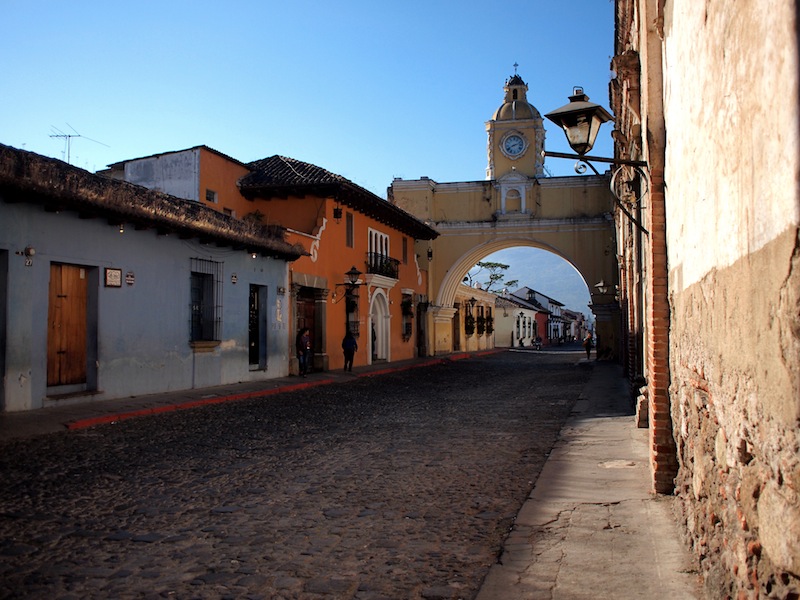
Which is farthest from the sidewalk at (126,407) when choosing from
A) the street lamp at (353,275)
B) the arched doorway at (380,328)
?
the arched doorway at (380,328)

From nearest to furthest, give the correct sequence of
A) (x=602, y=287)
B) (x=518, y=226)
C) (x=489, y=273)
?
(x=602, y=287) → (x=518, y=226) → (x=489, y=273)

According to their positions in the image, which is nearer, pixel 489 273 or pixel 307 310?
pixel 307 310

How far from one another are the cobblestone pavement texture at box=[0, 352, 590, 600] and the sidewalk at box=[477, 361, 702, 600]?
0.55ft

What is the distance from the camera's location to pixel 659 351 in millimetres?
5504

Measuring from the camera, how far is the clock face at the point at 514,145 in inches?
1357

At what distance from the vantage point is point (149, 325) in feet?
43.4

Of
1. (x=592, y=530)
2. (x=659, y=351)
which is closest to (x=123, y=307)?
(x=659, y=351)

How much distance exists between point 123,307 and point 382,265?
14.0 m

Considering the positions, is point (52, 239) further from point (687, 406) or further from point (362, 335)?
point (362, 335)

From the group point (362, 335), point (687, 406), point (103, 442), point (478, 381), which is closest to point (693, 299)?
point (687, 406)

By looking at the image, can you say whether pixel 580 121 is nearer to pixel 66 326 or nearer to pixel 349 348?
pixel 66 326

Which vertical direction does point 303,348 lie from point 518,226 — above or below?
below

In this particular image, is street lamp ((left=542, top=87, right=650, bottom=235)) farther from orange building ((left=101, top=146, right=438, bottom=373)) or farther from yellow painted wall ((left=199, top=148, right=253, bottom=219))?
yellow painted wall ((left=199, top=148, right=253, bottom=219))

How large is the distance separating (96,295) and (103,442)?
4.43 m
